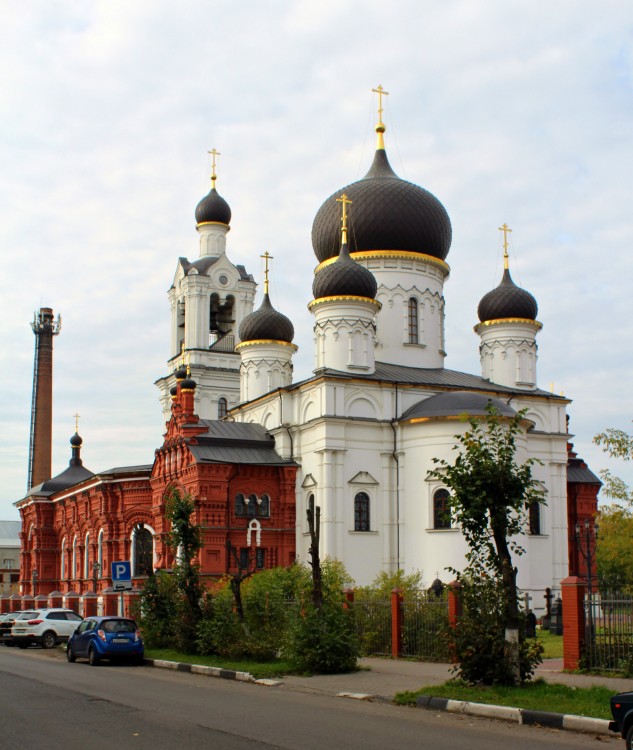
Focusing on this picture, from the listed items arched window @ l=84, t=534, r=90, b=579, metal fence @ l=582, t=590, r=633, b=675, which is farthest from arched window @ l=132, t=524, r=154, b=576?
metal fence @ l=582, t=590, r=633, b=675

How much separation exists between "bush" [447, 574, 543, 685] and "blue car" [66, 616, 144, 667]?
8.34 m

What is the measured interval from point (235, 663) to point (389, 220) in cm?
2292

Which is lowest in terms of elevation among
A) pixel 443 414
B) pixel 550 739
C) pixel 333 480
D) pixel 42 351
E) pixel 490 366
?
pixel 550 739

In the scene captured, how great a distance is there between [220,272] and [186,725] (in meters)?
39.3

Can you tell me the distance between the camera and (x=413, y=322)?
38.4 meters

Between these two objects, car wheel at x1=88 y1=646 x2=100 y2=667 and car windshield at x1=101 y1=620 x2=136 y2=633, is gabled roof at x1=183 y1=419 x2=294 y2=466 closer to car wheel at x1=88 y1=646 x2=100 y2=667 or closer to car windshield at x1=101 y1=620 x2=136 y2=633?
car windshield at x1=101 y1=620 x2=136 y2=633

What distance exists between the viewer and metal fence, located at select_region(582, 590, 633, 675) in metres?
14.8

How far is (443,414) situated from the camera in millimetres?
32562

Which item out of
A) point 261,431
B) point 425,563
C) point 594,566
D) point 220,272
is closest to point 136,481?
point 261,431

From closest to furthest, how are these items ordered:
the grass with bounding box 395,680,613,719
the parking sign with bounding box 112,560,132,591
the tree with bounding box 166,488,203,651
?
the grass with bounding box 395,680,613,719 < the tree with bounding box 166,488,203,651 < the parking sign with bounding box 112,560,132,591

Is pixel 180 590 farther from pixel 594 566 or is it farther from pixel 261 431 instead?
pixel 594 566

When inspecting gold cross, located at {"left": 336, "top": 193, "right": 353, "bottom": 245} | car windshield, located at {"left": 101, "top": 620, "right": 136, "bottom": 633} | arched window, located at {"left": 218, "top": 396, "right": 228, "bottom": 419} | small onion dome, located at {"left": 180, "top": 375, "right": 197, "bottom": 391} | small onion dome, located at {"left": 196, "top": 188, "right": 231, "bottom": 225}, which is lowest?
car windshield, located at {"left": 101, "top": 620, "right": 136, "bottom": 633}

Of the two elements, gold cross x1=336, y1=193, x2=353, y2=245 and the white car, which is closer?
the white car

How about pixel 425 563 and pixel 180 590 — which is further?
pixel 425 563
